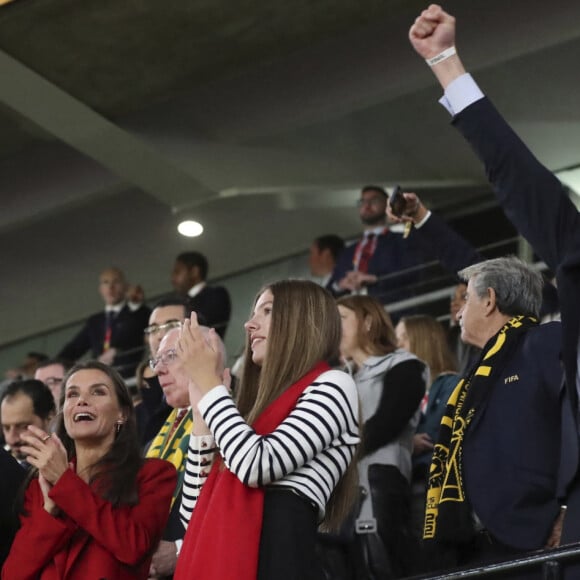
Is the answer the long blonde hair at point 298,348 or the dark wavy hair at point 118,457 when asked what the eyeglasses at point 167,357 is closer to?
the dark wavy hair at point 118,457

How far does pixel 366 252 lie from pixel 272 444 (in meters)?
5.05

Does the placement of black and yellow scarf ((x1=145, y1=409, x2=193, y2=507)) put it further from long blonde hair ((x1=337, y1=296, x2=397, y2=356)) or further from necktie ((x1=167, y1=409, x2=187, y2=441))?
long blonde hair ((x1=337, y1=296, x2=397, y2=356))

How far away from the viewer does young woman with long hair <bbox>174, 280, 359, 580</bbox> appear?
116 inches

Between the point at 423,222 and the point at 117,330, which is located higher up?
the point at 117,330

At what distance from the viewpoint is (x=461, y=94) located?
2.82 m

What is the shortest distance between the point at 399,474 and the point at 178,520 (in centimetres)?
111

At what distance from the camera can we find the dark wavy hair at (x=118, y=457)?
141 inches

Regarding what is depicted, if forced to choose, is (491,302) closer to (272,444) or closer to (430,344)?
(272,444)

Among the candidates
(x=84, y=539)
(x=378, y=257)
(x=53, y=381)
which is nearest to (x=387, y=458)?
(x=84, y=539)

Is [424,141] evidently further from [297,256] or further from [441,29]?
[441,29]

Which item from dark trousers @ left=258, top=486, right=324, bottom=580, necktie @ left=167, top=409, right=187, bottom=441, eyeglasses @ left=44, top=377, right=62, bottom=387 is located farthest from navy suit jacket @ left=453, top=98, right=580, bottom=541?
eyeglasses @ left=44, top=377, right=62, bottom=387

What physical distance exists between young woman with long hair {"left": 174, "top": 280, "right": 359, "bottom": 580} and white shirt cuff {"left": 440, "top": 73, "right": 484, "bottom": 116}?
0.69 metres

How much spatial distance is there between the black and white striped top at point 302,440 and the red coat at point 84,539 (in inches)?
15.8

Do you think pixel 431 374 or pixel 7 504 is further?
pixel 431 374
